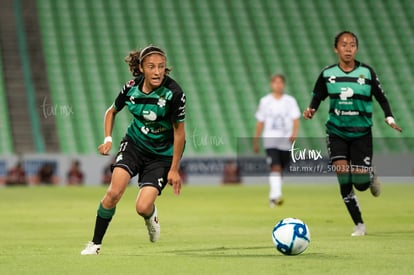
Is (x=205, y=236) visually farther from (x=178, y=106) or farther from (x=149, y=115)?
(x=178, y=106)

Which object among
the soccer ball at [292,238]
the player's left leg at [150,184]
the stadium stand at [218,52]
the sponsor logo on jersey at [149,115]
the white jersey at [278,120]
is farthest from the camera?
the stadium stand at [218,52]

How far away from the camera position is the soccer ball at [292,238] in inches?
385

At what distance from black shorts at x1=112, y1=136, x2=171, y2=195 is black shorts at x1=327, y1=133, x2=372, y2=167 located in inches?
107

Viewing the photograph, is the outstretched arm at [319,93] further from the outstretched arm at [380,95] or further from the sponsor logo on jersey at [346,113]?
the outstretched arm at [380,95]

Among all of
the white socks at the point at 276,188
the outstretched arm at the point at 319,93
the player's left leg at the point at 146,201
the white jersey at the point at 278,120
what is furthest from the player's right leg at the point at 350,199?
the white jersey at the point at 278,120

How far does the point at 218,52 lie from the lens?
36.2 meters

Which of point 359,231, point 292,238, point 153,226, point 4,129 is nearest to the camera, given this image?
point 292,238

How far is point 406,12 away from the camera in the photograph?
3872cm

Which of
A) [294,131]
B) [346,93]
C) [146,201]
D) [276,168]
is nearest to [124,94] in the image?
[146,201]

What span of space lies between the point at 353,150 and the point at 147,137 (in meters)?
3.12

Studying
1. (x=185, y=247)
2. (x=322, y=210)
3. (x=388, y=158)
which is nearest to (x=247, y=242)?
(x=185, y=247)

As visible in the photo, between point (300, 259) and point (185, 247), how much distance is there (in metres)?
2.00

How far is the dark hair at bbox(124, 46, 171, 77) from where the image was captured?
10336 mm

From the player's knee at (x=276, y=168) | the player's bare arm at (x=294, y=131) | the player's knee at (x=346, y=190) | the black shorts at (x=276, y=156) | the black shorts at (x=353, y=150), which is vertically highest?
the black shorts at (x=353, y=150)
